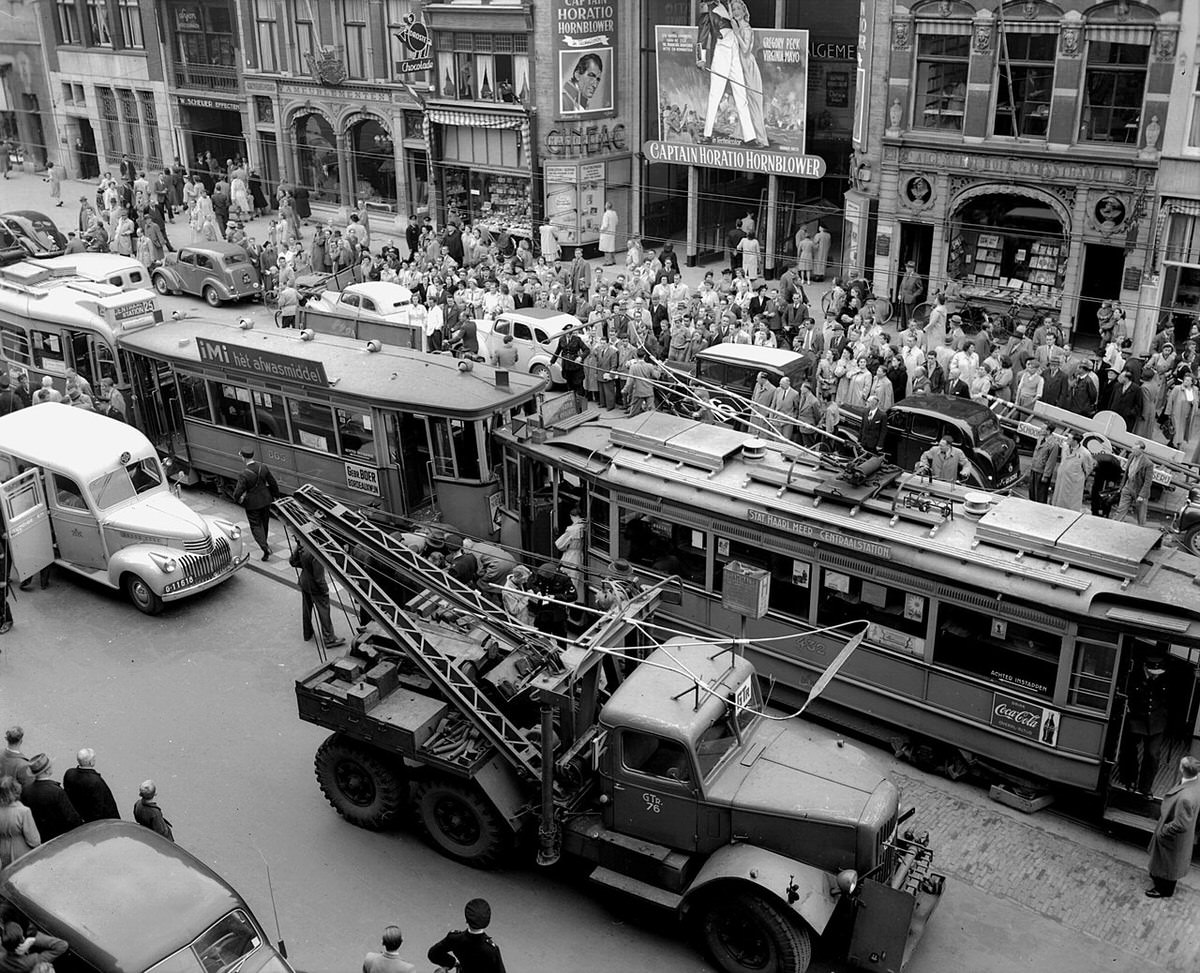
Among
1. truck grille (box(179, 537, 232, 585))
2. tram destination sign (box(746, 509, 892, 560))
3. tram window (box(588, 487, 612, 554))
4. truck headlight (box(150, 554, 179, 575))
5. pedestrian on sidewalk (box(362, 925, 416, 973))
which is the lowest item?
truck grille (box(179, 537, 232, 585))

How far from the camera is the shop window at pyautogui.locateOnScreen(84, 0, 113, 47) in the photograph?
1937 inches

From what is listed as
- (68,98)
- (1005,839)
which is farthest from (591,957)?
(68,98)

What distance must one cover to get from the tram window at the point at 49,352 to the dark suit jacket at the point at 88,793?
43.9 feet

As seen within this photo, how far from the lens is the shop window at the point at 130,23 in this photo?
47719 mm

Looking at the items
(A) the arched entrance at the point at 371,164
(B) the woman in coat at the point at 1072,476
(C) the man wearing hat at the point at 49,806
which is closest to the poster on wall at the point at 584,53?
(A) the arched entrance at the point at 371,164

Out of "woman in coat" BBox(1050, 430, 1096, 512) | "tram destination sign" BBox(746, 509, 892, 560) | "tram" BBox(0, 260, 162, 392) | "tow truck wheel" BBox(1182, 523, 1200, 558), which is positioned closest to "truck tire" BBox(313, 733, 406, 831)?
"tram destination sign" BBox(746, 509, 892, 560)

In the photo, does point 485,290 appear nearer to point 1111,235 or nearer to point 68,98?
point 1111,235

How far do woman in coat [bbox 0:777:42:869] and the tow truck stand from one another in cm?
265

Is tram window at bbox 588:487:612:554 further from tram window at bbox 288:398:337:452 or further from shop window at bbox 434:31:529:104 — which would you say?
shop window at bbox 434:31:529:104

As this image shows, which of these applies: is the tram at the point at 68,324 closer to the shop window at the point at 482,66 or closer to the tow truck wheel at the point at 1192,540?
the shop window at the point at 482,66

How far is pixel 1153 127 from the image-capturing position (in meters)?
25.4

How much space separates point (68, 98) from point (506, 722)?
163ft

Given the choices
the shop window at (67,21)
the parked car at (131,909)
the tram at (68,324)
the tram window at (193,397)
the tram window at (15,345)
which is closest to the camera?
the parked car at (131,909)

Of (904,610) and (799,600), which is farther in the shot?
(799,600)
